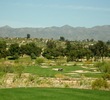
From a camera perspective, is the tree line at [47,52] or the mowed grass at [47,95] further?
the tree line at [47,52]

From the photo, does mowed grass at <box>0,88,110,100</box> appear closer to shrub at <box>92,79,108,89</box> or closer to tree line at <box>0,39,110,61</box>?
shrub at <box>92,79,108,89</box>

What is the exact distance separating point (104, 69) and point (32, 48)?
57992 millimetres

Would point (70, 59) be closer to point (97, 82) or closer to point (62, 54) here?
point (62, 54)

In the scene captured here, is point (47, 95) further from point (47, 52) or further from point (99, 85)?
point (47, 52)

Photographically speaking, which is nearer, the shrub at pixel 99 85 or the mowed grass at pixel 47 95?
the mowed grass at pixel 47 95

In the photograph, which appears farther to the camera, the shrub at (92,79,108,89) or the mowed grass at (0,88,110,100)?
the shrub at (92,79,108,89)

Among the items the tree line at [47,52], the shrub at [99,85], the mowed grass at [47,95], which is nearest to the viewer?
the mowed grass at [47,95]

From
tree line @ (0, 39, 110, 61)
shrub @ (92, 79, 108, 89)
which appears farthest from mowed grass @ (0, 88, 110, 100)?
tree line @ (0, 39, 110, 61)

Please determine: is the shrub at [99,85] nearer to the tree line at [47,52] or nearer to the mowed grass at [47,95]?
the mowed grass at [47,95]

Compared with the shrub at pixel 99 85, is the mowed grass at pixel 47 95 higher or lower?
higher

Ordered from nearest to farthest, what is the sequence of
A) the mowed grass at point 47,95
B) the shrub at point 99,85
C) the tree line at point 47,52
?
the mowed grass at point 47,95 < the shrub at point 99,85 < the tree line at point 47,52

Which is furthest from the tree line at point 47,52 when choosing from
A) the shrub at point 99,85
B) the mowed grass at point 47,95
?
the mowed grass at point 47,95

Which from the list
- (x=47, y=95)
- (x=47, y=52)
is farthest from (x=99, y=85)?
(x=47, y=52)

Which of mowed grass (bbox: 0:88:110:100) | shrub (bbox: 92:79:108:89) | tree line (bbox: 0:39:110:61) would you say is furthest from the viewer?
tree line (bbox: 0:39:110:61)
